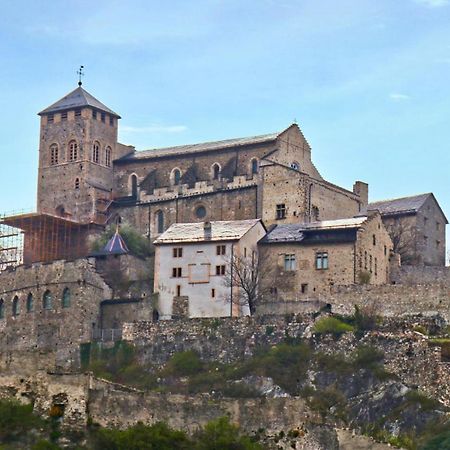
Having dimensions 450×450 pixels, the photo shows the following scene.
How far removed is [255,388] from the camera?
9781cm

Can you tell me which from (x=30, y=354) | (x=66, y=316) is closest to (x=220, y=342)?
(x=66, y=316)

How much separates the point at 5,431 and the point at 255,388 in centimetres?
2204

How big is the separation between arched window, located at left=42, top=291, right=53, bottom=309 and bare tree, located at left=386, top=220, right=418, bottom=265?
70.8ft

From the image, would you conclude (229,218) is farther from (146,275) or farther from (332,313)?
(332,313)

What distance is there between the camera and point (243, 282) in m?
107

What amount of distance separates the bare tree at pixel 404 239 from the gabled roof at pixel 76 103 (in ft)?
73.5

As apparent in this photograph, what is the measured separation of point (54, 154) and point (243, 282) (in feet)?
83.7

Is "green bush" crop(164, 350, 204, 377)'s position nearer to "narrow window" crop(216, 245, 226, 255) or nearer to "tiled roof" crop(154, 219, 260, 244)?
"narrow window" crop(216, 245, 226, 255)

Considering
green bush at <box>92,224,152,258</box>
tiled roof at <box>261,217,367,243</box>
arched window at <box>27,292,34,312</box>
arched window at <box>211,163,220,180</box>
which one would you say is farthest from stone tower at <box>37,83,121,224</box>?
tiled roof at <box>261,217,367,243</box>

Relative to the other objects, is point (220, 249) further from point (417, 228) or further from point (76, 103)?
point (76, 103)

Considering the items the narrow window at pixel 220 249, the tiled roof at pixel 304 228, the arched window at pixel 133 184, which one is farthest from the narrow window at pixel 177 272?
the arched window at pixel 133 184

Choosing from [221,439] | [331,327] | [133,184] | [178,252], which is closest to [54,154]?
[133,184]

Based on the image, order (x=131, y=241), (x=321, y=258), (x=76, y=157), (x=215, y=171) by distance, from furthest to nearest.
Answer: (x=76, y=157) < (x=215, y=171) < (x=131, y=241) < (x=321, y=258)

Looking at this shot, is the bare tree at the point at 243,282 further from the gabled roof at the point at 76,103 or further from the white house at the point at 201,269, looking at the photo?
the gabled roof at the point at 76,103
